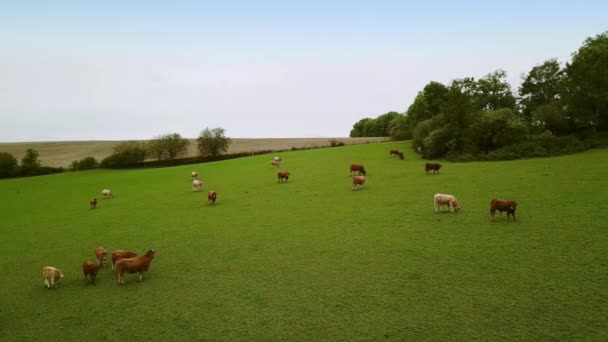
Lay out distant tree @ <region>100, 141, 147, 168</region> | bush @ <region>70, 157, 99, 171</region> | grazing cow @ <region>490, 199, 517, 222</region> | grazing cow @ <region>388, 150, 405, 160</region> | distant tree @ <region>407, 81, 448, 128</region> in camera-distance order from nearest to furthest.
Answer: grazing cow @ <region>490, 199, 517, 222</region>
grazing cow @ <region>388, 150, 405, 160</region>
distant tree @ <region>407, 81, 448, 128</region>
bush @ <region>70, 157, 99, 171</region>
distant tree @ <region>100, 141, 147, 168</region>

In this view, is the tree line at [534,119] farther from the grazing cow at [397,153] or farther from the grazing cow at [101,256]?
the grazing cow at [101,256]

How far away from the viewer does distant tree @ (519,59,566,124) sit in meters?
52.8

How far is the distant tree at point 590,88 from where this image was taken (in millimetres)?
40344

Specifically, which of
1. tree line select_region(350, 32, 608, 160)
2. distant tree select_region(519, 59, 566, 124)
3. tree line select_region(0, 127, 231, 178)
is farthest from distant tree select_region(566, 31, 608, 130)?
tree line select_region(0, 127, 231, 178)

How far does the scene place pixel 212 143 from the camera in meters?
76.2

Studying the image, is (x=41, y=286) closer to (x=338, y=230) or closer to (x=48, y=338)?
(x=48, y=338)

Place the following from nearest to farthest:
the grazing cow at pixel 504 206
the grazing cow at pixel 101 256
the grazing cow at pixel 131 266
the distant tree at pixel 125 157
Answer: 1. the grazing cow at pixel 131 266
2. the grazing cow at pixel 101 256
3. the grazing cow at pixel 504 206
4. the distant tree at pixel 125 157

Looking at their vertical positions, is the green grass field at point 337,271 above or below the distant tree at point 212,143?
below

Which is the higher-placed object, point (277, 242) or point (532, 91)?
point (532, 91)

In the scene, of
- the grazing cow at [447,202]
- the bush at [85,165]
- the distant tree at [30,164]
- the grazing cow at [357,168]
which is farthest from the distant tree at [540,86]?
the distant tree at [30,164]

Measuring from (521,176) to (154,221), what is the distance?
71.7ft

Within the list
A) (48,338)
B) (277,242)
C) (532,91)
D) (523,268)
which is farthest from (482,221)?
(532,91)

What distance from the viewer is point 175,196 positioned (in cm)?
2866

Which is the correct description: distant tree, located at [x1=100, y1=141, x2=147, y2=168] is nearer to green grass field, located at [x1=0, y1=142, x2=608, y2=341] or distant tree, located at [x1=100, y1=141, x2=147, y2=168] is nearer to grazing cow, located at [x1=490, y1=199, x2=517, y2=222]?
green grass field, located at [x1=0, y1=142, x2=608, y2=341]
